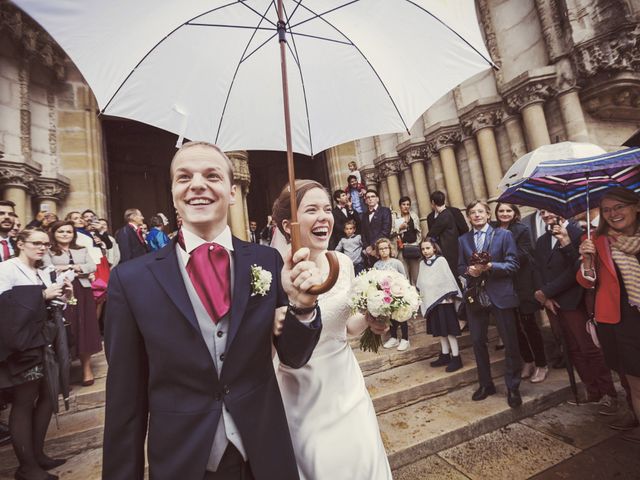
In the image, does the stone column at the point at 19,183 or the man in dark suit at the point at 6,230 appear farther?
the stone column at the point at 19,183

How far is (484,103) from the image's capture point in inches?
242

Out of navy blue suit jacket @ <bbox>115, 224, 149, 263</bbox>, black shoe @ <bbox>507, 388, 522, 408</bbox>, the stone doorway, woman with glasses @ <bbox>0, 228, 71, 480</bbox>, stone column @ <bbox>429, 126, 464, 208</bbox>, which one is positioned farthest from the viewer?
the stone doorway

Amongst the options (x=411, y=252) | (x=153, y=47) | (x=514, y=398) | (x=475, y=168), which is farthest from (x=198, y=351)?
(x=475, y=168)

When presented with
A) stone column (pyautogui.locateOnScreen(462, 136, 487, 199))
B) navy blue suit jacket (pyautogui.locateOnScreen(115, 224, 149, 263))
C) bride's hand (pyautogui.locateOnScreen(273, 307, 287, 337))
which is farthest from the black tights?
stone column (pyautogui.locateOnScreen(462, 136, 487, 199))

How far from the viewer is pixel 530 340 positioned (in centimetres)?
362

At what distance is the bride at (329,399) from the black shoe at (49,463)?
2234 mm

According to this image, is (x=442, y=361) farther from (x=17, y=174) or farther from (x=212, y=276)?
(x=17, y=174)

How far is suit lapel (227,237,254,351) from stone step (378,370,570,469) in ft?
7.21

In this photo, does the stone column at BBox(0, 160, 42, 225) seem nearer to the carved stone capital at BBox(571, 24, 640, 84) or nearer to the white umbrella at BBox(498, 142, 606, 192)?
the white umbrella at BBox(498, 142, 606, 192)

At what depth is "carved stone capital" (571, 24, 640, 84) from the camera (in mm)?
4840

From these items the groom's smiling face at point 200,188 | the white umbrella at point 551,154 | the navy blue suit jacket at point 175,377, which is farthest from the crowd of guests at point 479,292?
the navy blue suit jacket at point 175,377

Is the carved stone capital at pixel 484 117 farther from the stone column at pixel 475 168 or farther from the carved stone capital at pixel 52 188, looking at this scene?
the carved stone capital at pixel 52 188

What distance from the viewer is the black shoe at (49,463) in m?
2.36

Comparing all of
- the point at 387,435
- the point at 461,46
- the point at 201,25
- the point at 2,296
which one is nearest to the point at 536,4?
the point at 461,46
